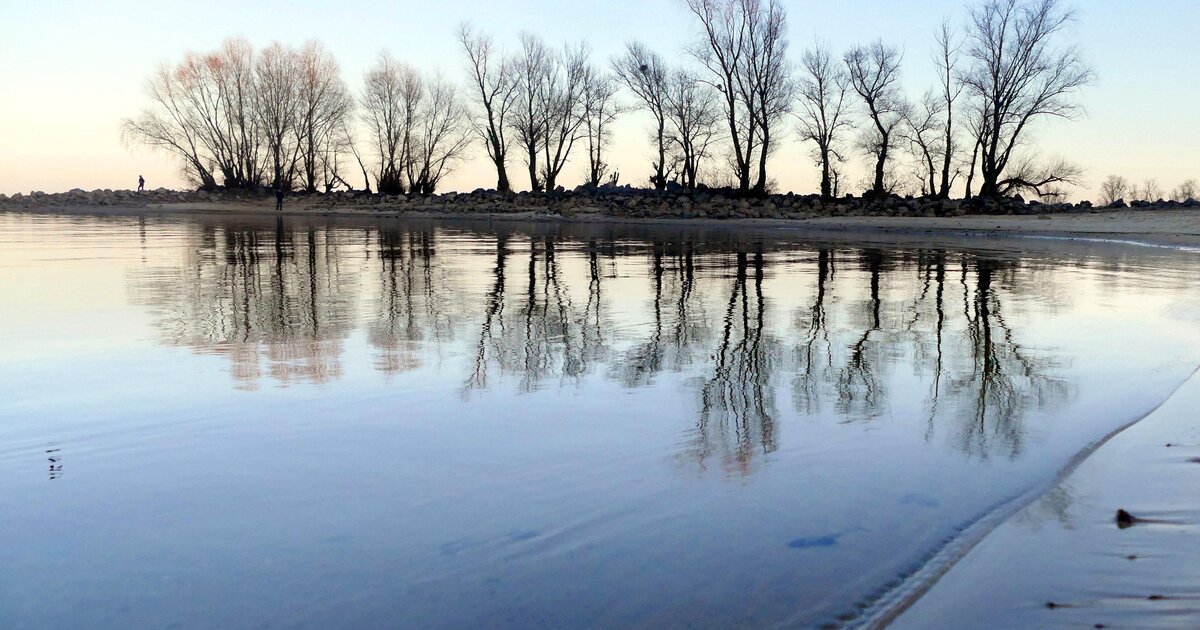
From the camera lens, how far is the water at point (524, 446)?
332 cm

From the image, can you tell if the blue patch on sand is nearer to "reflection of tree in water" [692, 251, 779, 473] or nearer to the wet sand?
the wet sand

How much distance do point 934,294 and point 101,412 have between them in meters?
10.6

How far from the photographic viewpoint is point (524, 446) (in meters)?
5.11

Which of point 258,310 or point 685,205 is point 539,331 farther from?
point 685,205

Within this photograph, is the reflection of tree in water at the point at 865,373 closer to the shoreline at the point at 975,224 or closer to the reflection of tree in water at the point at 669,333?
the reflection of tree in water at the point at 669,333

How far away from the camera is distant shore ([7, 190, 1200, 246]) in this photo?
117 ft

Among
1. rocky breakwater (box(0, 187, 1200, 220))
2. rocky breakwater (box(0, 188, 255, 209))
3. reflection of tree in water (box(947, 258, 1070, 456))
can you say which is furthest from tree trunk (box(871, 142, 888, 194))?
rocky breakwater (box(0, 188, 255, 209))

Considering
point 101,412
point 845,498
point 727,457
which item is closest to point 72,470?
point 101,412

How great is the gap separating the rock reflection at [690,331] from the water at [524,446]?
2.0 inches

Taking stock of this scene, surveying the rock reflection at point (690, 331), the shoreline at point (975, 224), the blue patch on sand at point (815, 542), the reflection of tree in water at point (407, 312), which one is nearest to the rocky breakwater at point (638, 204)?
the shoreline at point (975, 224)

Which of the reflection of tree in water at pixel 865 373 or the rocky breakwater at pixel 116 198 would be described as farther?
the rocky breakwater at pixel 116 198

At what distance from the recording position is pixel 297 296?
12141 mm

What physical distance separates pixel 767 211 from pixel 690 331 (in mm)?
40630

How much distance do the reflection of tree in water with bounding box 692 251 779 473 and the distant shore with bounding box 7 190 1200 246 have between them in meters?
23.2
